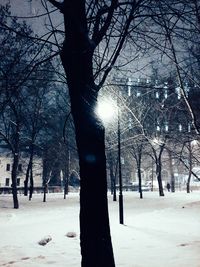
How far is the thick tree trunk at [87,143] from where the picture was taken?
5203 millimetres

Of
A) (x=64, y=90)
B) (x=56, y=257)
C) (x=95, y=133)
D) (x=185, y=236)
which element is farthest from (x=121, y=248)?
(x=64, y=90)

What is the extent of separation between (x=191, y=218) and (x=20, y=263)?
1060cm

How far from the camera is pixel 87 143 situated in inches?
211

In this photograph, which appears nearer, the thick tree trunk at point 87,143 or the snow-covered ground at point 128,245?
the thick tree trunk at point 87,143

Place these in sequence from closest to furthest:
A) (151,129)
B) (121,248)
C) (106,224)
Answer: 1. (106,224)
2. (121,248)
3. (151,129)

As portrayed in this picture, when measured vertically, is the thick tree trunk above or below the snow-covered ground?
above

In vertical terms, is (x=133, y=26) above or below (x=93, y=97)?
above

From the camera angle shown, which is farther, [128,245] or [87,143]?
[128,245]

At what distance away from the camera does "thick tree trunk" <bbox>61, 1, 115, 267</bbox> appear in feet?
17.1

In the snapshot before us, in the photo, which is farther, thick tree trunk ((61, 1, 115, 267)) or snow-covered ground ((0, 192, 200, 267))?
snow-covered ground ((0, 192, 200, 267))

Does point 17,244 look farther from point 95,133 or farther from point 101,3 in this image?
point 101,3

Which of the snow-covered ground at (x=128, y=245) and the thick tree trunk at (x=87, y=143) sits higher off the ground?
the thick tree trunk at (x=87, y=143)

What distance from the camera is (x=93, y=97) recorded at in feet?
18.0

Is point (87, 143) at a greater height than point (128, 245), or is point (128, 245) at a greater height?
point (87, 143)
